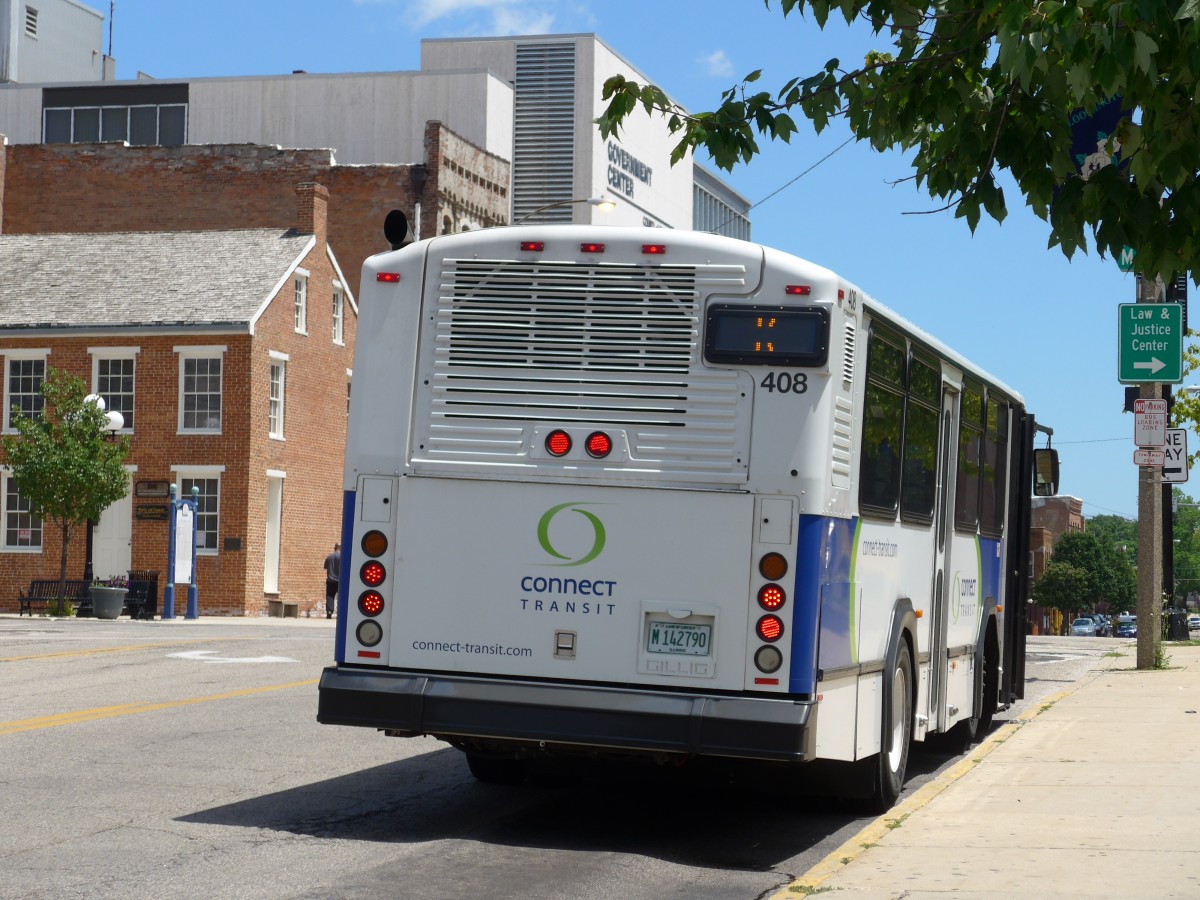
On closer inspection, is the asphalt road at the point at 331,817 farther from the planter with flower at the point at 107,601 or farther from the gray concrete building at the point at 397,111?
the gray concrete building at the point at 397,111

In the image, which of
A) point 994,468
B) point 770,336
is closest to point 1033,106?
point 770,336

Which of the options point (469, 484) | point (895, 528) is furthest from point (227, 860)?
point (895, 528)

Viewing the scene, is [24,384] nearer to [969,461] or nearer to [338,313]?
[338,313]

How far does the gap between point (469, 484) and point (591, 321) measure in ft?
3.51

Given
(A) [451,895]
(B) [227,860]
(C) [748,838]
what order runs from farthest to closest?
(C) [748,838], (B) [227,860], (A) [451,895]

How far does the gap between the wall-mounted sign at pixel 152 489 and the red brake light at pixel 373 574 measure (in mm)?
34040

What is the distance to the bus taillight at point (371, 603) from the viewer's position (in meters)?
9.24

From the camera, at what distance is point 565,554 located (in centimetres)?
904

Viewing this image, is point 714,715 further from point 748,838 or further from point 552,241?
point 552,241

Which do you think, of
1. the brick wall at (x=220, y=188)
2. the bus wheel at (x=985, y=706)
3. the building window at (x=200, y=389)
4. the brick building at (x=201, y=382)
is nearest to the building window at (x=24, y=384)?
the brick building at (x=201, y=382)

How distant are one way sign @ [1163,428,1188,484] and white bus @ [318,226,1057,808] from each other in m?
20.2

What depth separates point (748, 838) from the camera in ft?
31.6

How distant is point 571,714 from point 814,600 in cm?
135

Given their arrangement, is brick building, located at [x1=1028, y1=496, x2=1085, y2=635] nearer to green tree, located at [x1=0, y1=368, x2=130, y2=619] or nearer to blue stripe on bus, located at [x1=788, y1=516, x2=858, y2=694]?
green tree, located at [x1=0, y1=368, x2=130, y2=619]
